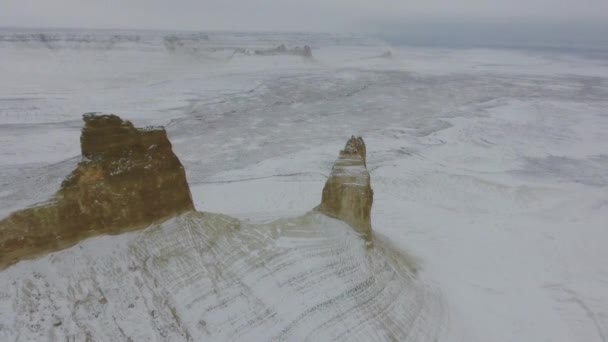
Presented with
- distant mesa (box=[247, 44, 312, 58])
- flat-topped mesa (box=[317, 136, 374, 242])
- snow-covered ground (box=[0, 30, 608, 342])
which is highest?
distant mesa (box=[247, 44, 312, 58])

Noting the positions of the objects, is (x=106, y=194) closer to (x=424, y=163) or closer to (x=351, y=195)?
(x=351, y=195)

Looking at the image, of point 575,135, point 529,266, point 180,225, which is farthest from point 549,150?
point 180,225

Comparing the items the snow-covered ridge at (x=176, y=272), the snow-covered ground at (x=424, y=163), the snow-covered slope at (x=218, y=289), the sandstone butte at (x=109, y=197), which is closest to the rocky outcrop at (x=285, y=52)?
the snow-covered ground at (x=424, y=163)

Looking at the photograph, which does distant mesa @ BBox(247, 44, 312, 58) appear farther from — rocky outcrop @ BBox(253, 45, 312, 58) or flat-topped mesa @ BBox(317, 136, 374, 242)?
flat-topped mesa @ BBox(317, 136, 374, 242)

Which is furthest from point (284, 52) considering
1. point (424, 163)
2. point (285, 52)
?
point (424, 163)

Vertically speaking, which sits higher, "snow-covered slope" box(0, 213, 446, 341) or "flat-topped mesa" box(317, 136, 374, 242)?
"flat-topped mesa" box(317, 136, 374, 242)

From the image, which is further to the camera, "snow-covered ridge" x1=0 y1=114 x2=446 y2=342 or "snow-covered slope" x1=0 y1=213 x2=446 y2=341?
"snow-covered ridge" x1=0 y1=114 x2=446 y2=342

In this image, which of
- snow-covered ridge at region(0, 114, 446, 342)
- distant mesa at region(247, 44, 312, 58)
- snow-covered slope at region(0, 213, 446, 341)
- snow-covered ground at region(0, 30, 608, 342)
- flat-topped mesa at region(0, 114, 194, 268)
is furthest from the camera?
distant mesa at region(247, 44, 312, 58)

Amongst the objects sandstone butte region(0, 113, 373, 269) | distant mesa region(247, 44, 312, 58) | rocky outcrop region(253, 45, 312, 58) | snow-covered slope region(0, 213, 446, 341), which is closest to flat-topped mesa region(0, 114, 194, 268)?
sandstone butte region(0, 113, 373, 269)
